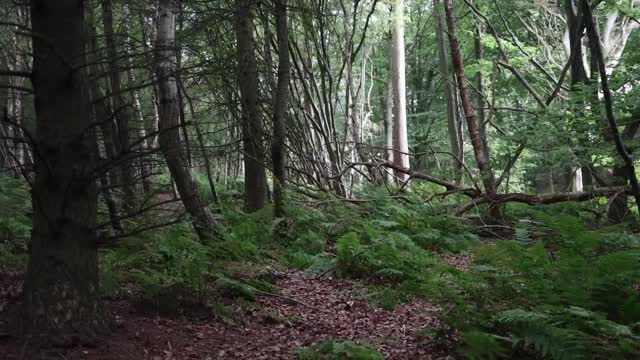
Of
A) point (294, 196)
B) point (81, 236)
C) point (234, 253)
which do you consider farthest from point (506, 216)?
point (81, 236)

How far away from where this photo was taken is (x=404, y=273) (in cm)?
639

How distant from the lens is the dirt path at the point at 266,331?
3.62m

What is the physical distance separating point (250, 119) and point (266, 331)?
15.7 feet

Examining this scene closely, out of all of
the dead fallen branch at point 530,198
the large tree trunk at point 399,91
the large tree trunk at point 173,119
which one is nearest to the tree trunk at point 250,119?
the large tree trunk at point 173,119

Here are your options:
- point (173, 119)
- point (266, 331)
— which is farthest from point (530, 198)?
point (266, 331)

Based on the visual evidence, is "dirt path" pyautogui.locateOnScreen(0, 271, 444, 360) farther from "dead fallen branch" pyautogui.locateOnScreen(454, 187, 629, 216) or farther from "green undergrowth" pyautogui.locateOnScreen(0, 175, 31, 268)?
"dead fallen branch" pyautogui.locateOnScreen(454, 187, 629, 216)

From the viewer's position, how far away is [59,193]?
331 cm

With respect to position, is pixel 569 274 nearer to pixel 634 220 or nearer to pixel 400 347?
pixel 400 347

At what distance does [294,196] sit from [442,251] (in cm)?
326

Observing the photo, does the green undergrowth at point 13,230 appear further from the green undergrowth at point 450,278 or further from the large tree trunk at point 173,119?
the large tree trunk at point 173,119

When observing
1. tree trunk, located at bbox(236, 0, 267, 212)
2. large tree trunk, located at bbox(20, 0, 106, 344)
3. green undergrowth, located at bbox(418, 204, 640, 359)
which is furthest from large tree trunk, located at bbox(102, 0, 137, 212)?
green undergrowth, located at bbox(418, 204, 640, 359)

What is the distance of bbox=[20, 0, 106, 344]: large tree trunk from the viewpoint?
10.7ft

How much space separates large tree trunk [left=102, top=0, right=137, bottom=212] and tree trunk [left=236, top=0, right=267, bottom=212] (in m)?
1.88

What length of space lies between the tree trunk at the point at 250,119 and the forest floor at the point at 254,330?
348 cm
